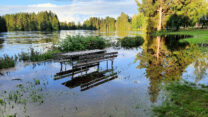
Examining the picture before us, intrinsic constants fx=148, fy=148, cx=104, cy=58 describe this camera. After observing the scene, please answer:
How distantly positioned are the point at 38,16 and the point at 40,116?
476 ft

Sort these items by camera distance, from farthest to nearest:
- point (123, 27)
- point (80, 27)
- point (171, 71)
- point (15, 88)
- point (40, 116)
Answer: point (80, 27)
point (123, 27)
point (171, 71)
point (15, 88)
point (40, 116)

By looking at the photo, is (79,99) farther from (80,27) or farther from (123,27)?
(80,27)

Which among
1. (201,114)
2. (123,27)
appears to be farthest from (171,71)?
(123,27)

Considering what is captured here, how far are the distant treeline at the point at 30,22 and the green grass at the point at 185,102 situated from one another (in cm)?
13131

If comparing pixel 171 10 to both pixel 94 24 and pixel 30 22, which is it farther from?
pixel 94 24

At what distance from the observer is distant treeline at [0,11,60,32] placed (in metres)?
123

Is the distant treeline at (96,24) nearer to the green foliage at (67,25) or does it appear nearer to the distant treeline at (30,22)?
the green foliage at (67,25)

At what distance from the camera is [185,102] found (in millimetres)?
4816

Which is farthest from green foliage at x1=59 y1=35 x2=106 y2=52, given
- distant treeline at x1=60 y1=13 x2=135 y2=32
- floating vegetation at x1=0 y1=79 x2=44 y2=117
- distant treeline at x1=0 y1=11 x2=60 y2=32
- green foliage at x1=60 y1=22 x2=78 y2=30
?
green foliage at x1=60 y1=22 x2=78 y2=30

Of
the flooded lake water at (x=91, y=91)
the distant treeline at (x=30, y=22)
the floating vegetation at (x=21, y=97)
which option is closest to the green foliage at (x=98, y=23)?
the distant treeline at (x=30, y=22)

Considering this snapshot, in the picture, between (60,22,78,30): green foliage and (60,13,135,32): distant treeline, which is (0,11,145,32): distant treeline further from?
(60,13,135,32): distant treeline

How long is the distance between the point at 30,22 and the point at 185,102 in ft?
466

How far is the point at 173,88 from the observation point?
6.07 metres

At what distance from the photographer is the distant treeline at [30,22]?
4850 inches
